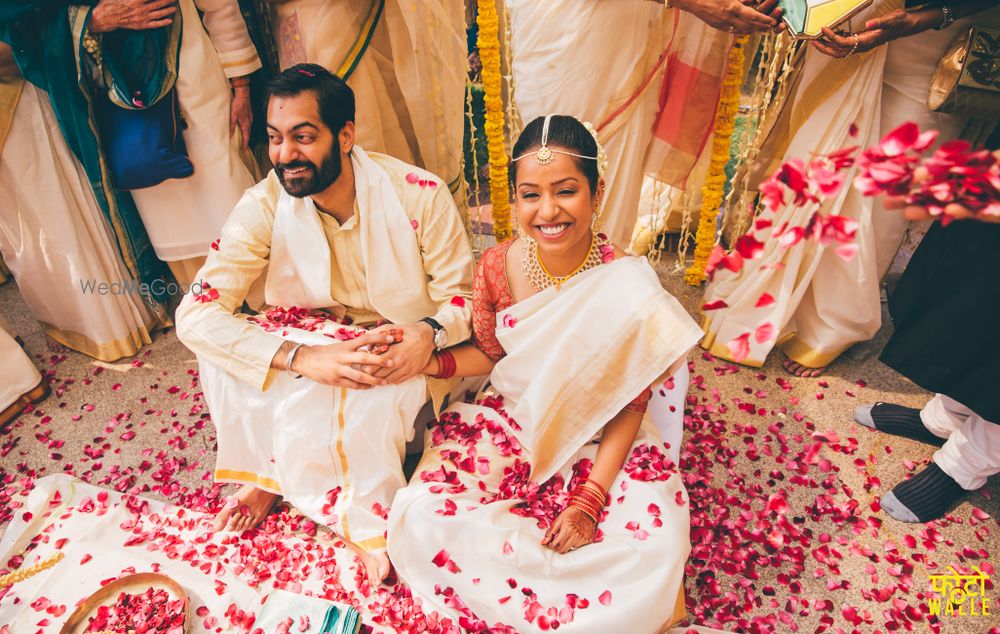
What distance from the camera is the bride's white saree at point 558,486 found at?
1.84m

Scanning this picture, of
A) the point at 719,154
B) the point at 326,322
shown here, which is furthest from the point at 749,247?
the point at 719,154

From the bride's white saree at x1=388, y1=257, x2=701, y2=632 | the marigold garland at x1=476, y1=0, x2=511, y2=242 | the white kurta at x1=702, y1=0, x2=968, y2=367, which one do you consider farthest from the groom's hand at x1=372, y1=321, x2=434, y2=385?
the white kurta at x1=702, y1=0, x2=968, y2=367

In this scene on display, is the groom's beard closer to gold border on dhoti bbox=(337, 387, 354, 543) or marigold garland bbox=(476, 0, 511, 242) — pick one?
gold border on dhoti bbox=(337, 387, 354, 543)

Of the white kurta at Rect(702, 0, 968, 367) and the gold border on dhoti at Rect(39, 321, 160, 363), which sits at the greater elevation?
the white kurta at Rect(702, 0, 968, 367)

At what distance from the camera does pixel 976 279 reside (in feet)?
7.04

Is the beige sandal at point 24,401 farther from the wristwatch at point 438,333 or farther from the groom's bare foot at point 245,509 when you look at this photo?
the wristwatch at point 438,333

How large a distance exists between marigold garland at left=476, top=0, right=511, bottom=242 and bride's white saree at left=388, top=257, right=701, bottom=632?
1.30 m

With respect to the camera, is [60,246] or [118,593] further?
[60,246]

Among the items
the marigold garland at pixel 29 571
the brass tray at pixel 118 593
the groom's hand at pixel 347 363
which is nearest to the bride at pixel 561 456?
the groom's hand at pixel 347 363

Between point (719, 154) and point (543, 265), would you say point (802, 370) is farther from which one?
point (543, 265)

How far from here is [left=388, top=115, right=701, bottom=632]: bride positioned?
1846 mm

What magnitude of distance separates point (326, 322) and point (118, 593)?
118 cm

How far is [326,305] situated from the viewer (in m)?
2.68

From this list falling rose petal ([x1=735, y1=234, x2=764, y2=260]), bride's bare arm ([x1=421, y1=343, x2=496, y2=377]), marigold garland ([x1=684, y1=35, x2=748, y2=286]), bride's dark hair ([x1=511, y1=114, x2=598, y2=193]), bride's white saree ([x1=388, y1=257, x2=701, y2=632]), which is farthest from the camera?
marigold garland ([x1=684, y1=35, x2=748, y2=286])
